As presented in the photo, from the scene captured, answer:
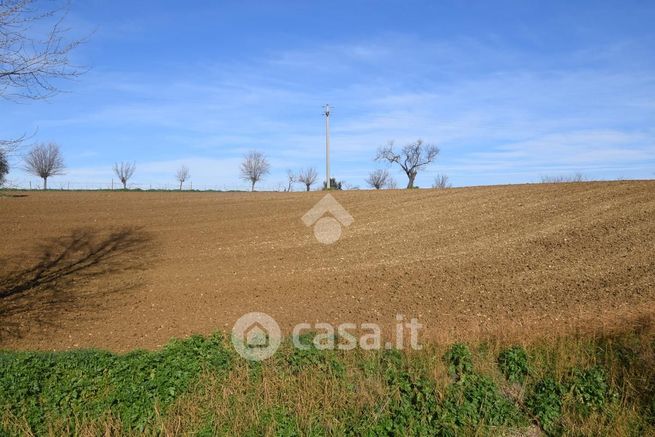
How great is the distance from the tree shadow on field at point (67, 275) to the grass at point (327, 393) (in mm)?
4440

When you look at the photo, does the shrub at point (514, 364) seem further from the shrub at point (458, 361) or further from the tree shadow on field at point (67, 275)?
the tree shadow on field at point (67, 275)

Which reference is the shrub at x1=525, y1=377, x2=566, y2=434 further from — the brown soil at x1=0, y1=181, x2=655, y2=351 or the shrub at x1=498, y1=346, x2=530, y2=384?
the brown soil at x1=0, y1=181, x2=655, y2=351

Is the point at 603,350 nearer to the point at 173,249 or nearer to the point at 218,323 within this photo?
the point at 218,323

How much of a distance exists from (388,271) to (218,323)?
188 inches

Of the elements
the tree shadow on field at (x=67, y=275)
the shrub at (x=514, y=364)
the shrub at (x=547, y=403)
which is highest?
the tree shadow on field at (x=67, y=275)

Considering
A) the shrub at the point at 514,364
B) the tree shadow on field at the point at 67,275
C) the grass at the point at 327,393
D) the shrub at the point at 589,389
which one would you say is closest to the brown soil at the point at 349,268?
the tree shadow on field at the point at 67,275

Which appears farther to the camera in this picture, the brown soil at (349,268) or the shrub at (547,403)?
the brown soil at (349,268)

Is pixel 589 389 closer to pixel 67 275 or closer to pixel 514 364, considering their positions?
pixel 514 364

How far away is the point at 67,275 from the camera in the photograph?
45.2 ft

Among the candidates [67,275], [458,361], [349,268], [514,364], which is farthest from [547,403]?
[67,275]

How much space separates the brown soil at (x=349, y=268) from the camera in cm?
971

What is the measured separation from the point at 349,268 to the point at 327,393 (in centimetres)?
759

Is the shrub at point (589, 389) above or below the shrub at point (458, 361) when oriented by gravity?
below

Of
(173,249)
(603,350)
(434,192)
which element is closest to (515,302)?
(603,350)
